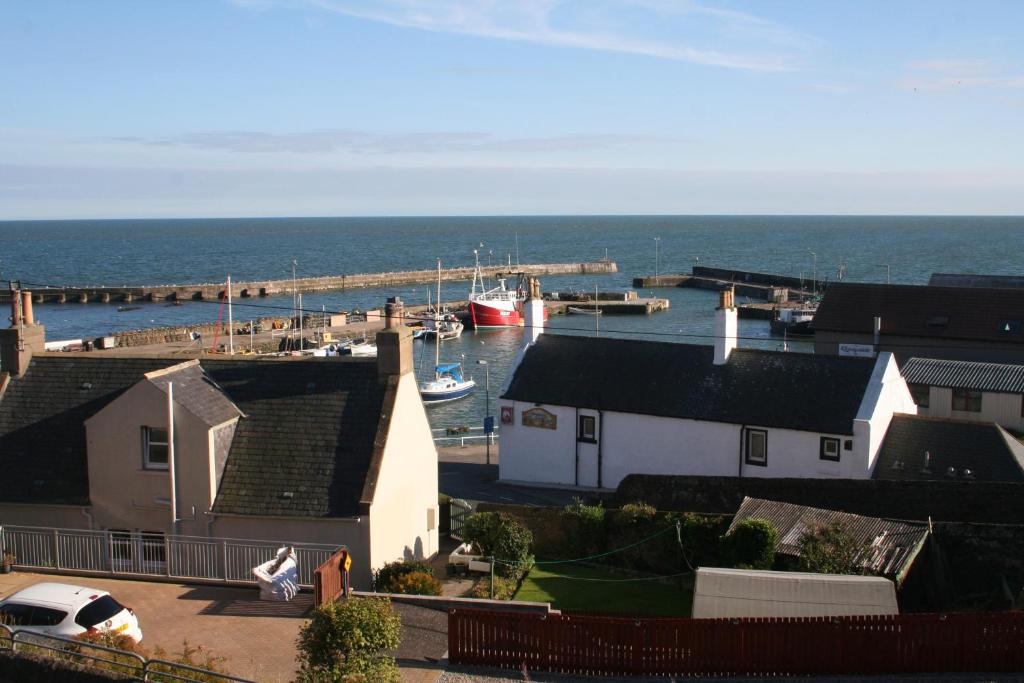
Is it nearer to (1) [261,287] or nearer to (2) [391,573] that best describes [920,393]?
(2) [391,573]

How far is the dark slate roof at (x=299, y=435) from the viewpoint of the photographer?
21.2 m

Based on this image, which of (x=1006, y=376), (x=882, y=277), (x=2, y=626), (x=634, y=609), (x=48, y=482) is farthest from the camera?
(x=882, y=277)

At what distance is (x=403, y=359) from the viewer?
74.4 feet

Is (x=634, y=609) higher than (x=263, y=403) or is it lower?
lower

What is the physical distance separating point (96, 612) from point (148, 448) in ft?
19.1

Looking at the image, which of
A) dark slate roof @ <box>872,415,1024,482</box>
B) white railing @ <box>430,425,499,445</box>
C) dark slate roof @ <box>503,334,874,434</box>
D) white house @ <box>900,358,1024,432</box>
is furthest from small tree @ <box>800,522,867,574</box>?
white house @ <box>900,358,1024,432</box>

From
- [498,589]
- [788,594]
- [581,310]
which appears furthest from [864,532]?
[581,310]

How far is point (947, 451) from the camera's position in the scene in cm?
2969

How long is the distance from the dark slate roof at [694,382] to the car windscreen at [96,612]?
19.5 meters

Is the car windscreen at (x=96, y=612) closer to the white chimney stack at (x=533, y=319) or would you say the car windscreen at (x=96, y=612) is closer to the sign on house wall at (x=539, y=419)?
the sign on house wall at (x=539, y=419)

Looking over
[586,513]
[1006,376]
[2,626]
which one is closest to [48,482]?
Answer: [2,626]

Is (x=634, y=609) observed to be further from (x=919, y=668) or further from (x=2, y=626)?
(x=2, y=626)

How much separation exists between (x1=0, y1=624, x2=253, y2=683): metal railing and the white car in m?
0.40

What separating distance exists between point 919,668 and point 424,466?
1256 centimetres
